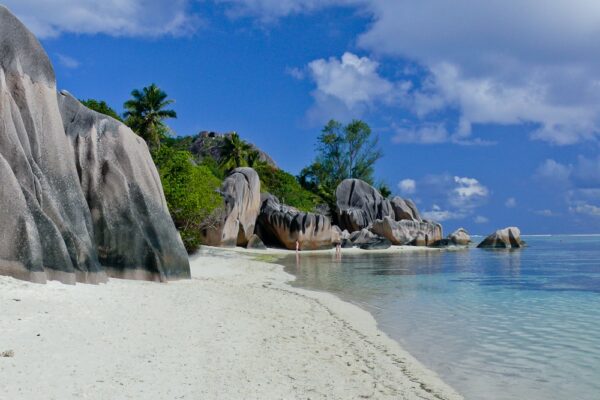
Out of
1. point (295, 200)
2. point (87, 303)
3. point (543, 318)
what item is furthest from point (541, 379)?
point (295, 200)

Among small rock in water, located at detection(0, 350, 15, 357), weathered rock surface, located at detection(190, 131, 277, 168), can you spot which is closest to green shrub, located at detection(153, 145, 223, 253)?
small rock in water, located at detection(0, 350, 15, 357)

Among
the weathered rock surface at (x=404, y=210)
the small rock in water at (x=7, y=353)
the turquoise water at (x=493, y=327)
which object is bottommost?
the turquoise water at (x=493, y=327)

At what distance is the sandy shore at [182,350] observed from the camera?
237 inches

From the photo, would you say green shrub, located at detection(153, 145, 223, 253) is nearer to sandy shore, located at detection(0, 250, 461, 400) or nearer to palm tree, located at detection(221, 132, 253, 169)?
sandy shore, located at detection(0, 250, 461, 400)

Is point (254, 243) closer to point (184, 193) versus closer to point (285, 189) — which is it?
point (184, 193)

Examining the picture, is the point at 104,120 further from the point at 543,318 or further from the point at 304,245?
the point at 304,245

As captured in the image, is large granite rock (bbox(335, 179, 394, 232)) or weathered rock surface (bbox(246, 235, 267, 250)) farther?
large granite rock (bbox(335, 179, 394, 232))

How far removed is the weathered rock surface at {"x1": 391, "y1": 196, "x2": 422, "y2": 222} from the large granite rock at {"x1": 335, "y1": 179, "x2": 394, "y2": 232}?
0.85 metres

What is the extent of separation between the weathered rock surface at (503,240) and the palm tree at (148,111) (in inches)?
1542

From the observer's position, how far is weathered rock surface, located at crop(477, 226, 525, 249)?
60969 millimetres

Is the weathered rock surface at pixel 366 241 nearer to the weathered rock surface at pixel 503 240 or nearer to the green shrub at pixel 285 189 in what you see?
the green shrub at pixel 285 189

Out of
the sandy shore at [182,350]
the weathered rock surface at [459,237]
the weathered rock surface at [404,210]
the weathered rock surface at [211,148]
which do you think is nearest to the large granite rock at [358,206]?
the weathered rock surface at [404,210]

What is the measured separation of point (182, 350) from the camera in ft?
25.1

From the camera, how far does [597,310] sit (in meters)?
14.8
